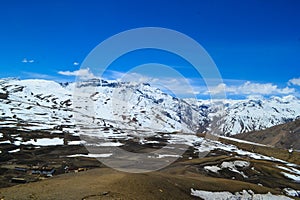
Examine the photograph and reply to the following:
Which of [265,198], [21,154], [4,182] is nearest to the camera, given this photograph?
[265,198]

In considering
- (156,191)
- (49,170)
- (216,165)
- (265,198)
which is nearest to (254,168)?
(216,165)

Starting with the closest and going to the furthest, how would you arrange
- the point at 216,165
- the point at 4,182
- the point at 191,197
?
the point at 191,197
the point at 4,182
the point at 216,165

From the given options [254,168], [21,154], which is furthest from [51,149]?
[254,168]

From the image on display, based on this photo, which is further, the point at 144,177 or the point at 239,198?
the point at 239,198

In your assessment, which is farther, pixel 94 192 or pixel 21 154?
pixel 21 154

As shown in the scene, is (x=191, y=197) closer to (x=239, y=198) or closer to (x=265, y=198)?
(x=239, y=198)

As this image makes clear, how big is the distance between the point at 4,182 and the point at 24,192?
2938 cm

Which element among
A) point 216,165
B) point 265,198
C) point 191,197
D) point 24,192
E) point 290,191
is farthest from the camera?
point 216,165

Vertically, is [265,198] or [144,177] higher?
[144,177]

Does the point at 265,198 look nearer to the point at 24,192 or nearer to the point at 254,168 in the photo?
the point at 24,192

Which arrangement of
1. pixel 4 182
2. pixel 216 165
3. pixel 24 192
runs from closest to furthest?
1. pixel 24 192
2. pixel 4 182
3. pixel 216 165

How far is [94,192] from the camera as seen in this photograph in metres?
34.4

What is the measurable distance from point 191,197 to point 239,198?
36.1 feet

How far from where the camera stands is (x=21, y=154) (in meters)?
110
